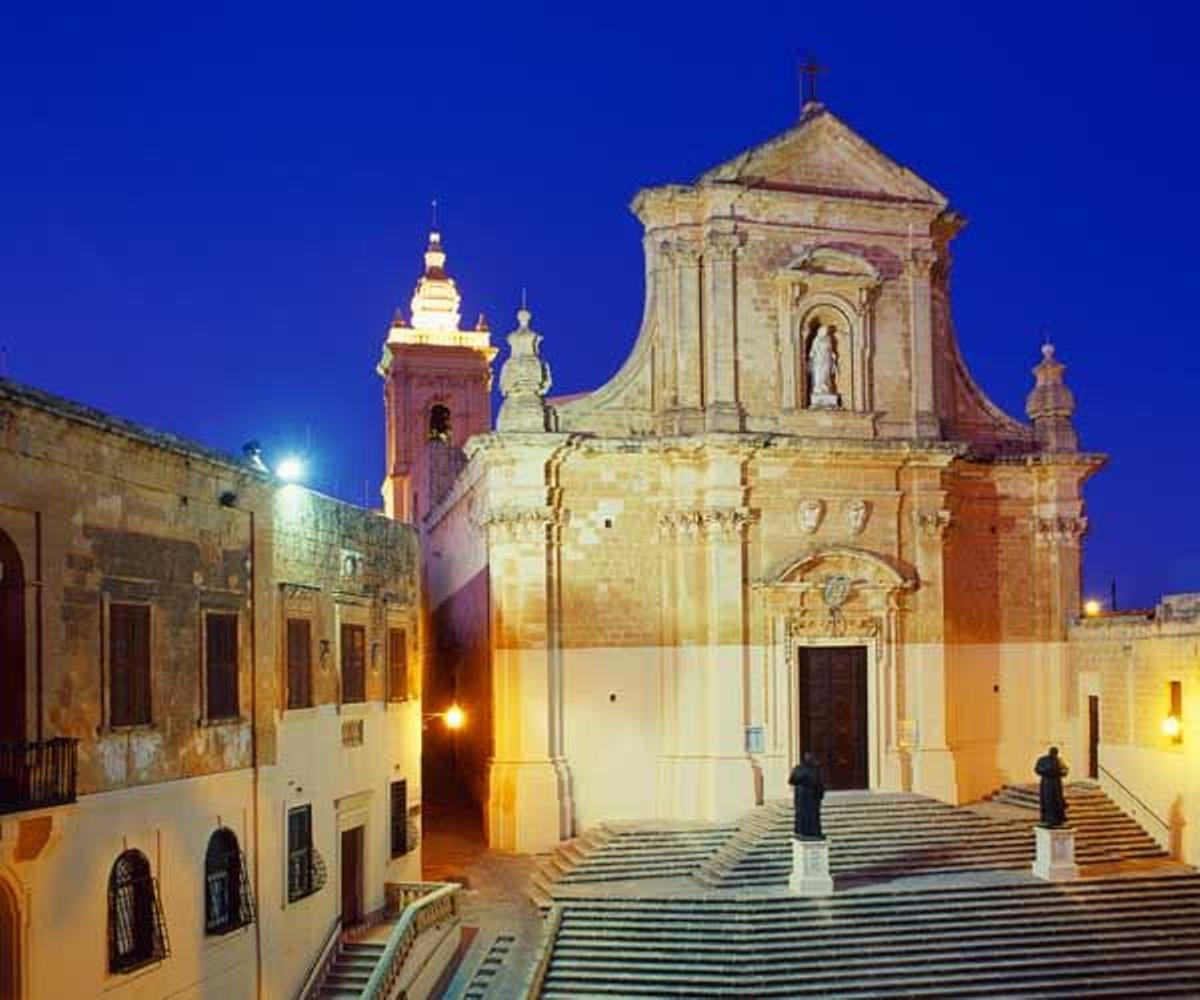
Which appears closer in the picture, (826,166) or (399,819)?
(399,819)

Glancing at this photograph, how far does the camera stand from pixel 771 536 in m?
25.8

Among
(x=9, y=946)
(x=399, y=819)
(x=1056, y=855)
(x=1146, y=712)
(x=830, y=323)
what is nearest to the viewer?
(x=9, y=946)

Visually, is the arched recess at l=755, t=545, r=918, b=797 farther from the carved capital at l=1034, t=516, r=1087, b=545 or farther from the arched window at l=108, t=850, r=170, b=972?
the arched window at l=108, t=850, r=170, b=972

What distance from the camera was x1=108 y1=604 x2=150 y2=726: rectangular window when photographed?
13.6 m

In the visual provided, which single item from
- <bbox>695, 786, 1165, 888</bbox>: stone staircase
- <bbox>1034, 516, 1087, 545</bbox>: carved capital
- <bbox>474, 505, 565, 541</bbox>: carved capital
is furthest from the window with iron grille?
<bbox>1034, 516, 1087, 545</bbox>: carved capital

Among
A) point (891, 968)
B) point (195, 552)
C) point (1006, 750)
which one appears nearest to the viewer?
point (195, 552)

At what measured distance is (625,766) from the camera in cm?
2548

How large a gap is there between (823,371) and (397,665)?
416 inches

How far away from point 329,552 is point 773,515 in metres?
9.84

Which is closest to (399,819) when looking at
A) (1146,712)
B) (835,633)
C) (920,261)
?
(835,633)

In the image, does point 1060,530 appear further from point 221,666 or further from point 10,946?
point 10,946

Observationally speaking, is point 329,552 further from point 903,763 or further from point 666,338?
point 903,763

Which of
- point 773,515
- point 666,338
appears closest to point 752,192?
point 666,338

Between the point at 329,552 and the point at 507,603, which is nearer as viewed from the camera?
the point at 329,552
